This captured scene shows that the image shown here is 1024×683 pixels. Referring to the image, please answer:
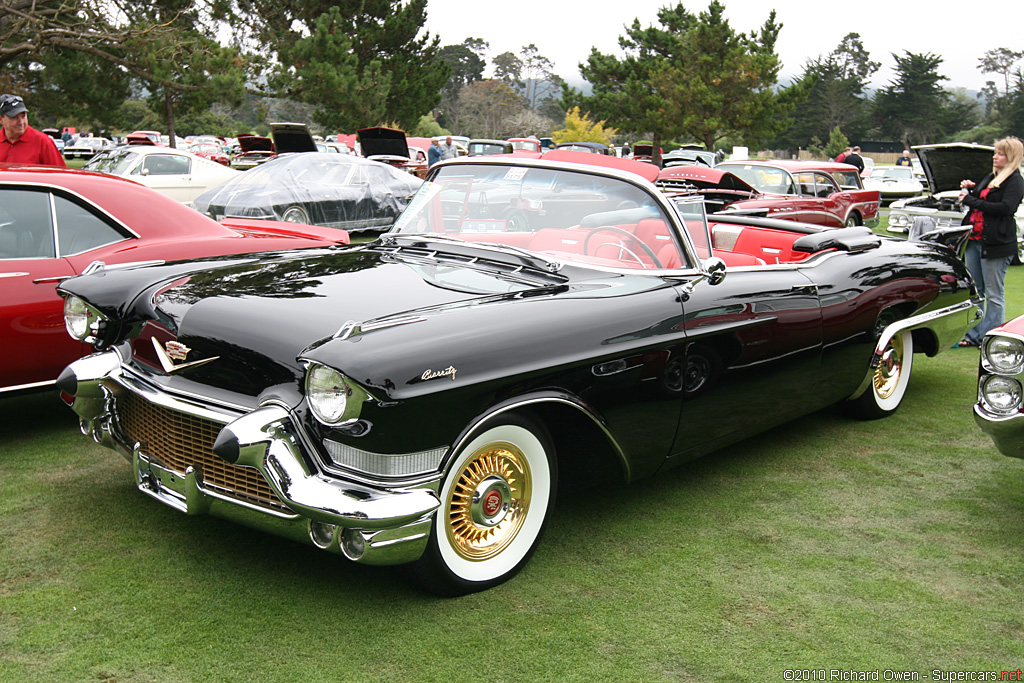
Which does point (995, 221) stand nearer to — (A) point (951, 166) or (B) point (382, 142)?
(A) point (951, 166)

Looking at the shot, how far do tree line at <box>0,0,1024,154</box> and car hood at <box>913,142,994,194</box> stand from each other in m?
14.5

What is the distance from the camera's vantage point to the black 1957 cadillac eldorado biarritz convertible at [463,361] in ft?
8.99

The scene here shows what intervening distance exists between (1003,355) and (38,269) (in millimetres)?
4564

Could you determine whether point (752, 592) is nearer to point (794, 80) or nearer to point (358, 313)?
point (358, 313)

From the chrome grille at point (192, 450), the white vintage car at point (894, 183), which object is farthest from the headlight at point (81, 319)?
the white vintage car at point (894, 183)

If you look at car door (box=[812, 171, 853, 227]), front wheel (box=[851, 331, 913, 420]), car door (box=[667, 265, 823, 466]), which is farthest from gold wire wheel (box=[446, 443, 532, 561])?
car door (box=[812, 171, 853, 227])

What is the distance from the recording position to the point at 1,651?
2.69 metres

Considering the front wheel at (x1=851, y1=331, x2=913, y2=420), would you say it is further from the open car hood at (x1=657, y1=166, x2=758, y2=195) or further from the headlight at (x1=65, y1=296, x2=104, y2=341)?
the open car hood at (x1=657, y1=166, x2=758, y2=195)

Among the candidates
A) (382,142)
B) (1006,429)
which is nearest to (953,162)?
(1006,429)

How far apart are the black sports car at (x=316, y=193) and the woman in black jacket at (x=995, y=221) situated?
698 centimetres

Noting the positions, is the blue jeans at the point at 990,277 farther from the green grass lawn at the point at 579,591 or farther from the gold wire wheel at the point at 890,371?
the green grass lawn at the point at 579,591

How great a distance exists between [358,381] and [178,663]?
101 cm

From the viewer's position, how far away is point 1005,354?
146 inches

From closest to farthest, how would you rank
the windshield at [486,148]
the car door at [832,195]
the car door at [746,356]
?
the car door at [746,356] → the car door at [832,195] → the windshield at [486,148]
